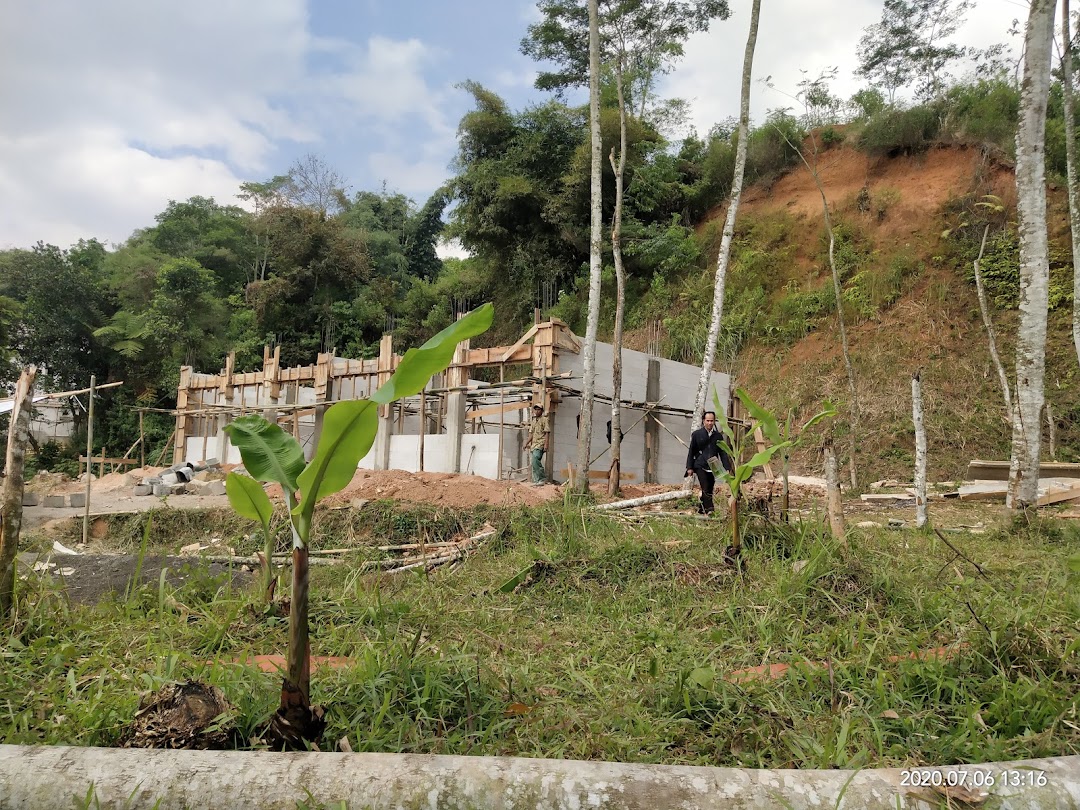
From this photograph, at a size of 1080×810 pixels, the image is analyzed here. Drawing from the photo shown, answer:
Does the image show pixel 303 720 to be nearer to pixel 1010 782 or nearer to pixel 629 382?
pixel 1010 782

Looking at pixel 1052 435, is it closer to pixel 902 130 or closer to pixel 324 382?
pixel 902 130

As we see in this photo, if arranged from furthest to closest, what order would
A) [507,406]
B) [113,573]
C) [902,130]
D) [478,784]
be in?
[902,130] → [507,406] → [113,573] → [478,784]

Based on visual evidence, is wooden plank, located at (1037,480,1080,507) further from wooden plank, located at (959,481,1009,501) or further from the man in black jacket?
the man in black jacket

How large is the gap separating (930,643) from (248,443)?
3265mm

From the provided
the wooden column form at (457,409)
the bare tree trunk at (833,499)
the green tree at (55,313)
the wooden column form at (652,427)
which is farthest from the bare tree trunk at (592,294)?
the green tree at (55,313)

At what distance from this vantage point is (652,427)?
1525 centimetres

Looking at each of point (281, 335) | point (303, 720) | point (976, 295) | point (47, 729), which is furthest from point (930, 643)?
point (281, 335)

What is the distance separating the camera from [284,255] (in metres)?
31.9

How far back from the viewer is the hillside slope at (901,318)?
15922 millimetres

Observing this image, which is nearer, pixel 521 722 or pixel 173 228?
pixel 521 722

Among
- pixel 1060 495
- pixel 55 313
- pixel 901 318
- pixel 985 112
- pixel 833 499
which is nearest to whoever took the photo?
pixel 833 499

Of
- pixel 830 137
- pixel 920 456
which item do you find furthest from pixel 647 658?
pixel 830 137

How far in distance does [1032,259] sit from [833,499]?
4.24m

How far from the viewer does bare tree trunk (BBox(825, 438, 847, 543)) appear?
488 cm
